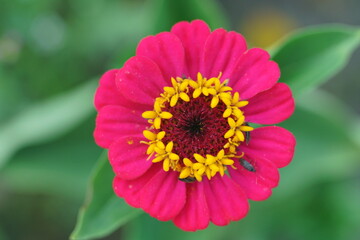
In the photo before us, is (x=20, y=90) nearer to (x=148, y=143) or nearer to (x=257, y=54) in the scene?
(x=148, y=143)

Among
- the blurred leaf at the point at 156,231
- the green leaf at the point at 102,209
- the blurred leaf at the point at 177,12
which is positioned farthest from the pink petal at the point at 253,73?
the blurred leaf at the point at 156,231

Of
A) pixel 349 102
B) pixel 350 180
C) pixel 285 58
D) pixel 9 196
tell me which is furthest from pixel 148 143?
pixel 349 102

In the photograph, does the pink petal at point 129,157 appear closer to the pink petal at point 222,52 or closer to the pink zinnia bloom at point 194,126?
the pink zinnia bloom at point 194,126

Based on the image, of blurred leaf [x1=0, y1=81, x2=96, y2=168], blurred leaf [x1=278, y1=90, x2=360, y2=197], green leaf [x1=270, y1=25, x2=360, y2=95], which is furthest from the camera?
blurred leaf [x1=278, y1=90, x2=360, y2=197]

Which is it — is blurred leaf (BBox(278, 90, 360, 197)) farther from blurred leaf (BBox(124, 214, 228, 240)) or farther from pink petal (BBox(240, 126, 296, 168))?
pink petal (BBox(240, 126, 296, 168))

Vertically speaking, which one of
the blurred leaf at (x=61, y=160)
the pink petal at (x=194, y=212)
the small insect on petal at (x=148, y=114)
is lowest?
the blurred leaf at (x=61, y=160)

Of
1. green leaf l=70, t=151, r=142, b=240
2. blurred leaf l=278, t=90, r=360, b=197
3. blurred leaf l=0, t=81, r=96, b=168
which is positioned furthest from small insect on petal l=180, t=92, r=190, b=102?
blurred leaf l=278, t=90, r=360, b=197

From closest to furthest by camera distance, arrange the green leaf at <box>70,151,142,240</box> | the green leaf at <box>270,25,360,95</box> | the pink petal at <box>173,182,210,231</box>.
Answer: the pink petal at <box>173,182,210,231</box> → the green leaf at <box>70,151,142,240</box> → the green leaf at <box>270,25,360,95</box>

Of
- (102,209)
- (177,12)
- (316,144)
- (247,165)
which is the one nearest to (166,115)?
(247,165)
